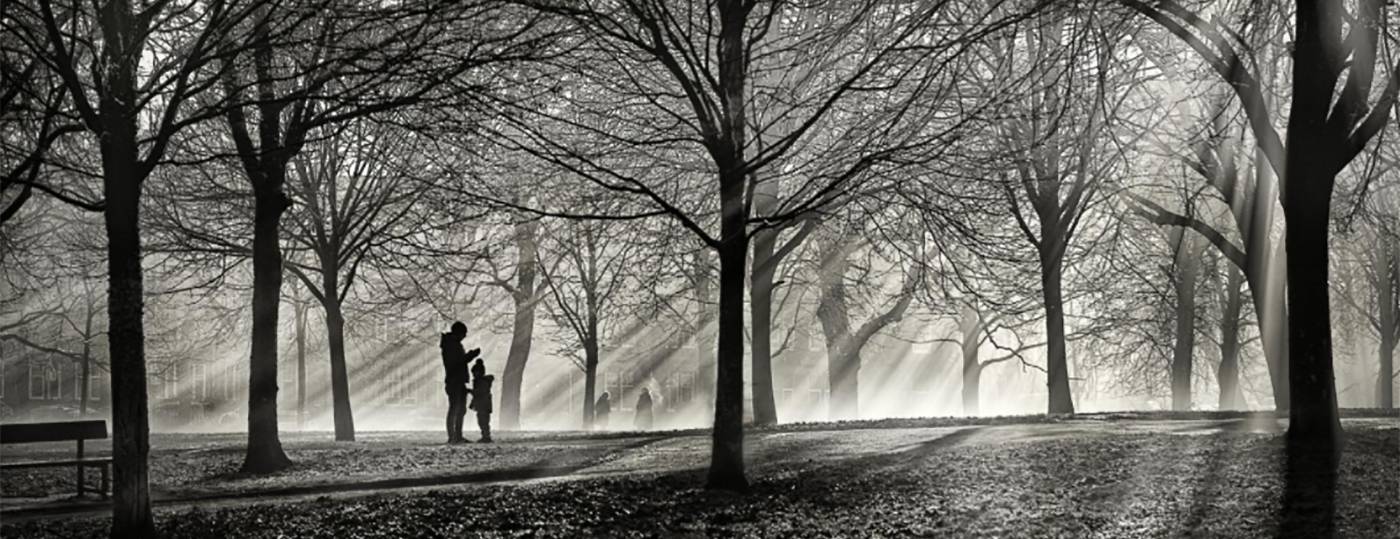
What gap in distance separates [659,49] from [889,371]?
153ft

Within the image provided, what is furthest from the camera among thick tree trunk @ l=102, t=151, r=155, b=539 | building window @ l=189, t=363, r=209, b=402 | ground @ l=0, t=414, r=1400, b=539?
building window @ l=189, t=363, r=209, b=402

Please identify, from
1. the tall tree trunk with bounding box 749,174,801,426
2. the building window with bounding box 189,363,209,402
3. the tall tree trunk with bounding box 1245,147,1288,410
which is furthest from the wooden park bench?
the building window with bounding box 189,363,209,402

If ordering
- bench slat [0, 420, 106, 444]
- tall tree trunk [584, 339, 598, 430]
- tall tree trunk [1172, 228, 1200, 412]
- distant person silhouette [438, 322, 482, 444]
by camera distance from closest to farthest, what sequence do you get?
bench slat [0, 420, 106, 444], distant person silhouette [438, 322, 482, 444], tall tree trunk [1172, 228, 1200, 412], tall tree trunk [584, 339, 598, 430]

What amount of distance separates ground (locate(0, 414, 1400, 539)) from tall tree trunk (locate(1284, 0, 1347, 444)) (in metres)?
0.44

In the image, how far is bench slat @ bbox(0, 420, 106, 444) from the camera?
1377 cm

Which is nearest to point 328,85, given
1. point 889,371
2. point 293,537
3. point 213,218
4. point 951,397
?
point 293,537

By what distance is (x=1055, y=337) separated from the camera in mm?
22375

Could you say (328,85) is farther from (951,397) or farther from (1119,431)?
(951,397)

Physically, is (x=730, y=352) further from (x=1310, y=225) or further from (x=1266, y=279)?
(x=1266, y=279)

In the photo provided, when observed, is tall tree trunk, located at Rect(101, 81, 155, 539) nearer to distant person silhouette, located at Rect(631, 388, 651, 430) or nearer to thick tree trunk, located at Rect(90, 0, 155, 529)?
thick tree trunk, located at Rect(90, 0, 155, 529)

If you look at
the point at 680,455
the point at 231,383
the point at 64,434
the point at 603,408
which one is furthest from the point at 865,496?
the point at 231,383

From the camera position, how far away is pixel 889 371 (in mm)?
56531

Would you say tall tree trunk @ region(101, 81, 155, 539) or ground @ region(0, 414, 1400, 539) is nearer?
tall tree trunk @ region(101, 81, 155, 539)

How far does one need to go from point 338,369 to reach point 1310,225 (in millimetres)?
15421
